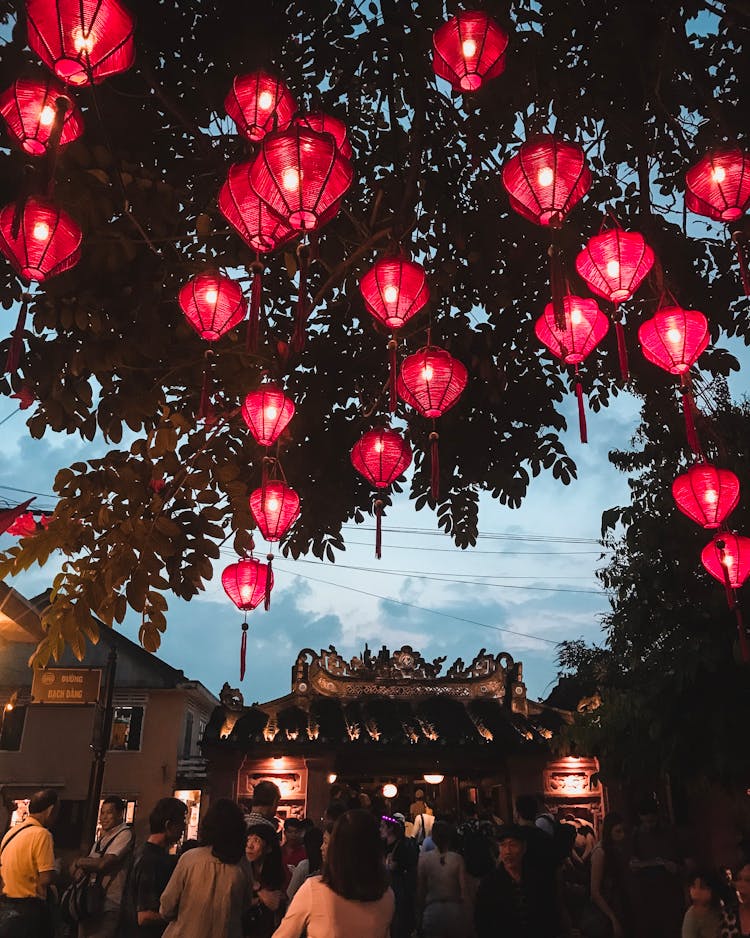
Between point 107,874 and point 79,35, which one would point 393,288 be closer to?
point 79,35

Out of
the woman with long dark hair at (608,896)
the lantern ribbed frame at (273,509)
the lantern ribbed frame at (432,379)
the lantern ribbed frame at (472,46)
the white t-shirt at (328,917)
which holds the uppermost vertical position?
the lantern ribbed frame at (472,46)

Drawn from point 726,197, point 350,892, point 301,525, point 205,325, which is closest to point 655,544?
point 301,525

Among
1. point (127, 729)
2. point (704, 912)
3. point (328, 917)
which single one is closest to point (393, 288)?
point (328, 917)

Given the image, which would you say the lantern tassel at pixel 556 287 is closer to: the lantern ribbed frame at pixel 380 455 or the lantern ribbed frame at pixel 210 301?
the lantern ribbed frame at pixel 210 301

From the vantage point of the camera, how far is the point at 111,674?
519 inches

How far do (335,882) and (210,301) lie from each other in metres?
3.63

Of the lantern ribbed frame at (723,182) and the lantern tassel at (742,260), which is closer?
the lantern ribbed frame at (723,182)

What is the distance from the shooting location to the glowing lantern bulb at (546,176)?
13.7 feet

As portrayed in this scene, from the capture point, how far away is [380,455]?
6.27 metres

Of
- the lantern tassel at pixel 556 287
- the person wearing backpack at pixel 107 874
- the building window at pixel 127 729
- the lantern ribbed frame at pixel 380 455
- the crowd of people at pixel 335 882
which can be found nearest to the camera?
the crowd of people at pixel 335 882

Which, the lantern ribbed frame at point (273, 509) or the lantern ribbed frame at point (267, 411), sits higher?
the lantern ribbed frame at point (267, 411)

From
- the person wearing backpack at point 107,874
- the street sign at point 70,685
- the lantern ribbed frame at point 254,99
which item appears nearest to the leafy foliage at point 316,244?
the lantern ribbed frame at point 254,99

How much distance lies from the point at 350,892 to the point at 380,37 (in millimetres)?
5165

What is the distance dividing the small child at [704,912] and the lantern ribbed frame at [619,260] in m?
3.74
